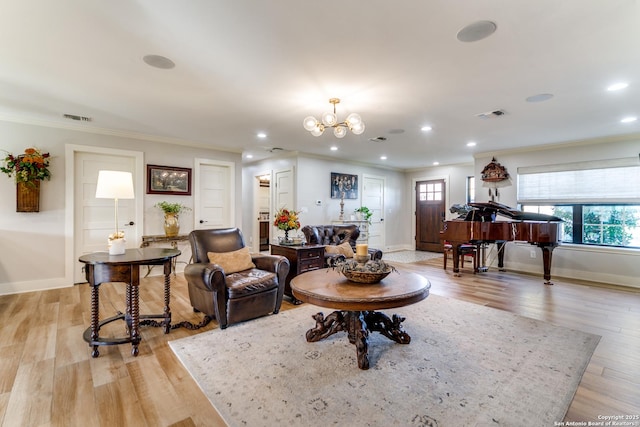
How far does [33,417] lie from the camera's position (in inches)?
65.0

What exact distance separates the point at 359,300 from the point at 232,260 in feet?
5.79

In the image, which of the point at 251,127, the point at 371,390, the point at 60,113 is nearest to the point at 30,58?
the point at 60,113

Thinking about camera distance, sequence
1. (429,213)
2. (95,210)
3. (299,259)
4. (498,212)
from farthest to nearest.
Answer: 1. (429,213)
2. (498,212)
3. (95,210)
4. (299,259)

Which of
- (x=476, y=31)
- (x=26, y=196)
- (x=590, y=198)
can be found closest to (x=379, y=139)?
(x=476, y=31)

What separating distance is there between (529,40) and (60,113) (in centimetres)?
527

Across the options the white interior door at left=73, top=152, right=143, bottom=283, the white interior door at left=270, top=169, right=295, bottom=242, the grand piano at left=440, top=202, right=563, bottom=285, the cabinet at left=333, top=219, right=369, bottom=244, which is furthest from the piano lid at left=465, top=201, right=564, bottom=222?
the white interior door at left=73, top=152, right=143, bottom=283

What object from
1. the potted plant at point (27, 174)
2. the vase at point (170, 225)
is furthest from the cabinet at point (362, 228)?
the potted plant at point (27, 174)

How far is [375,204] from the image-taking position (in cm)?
811

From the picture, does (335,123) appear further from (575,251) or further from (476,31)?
(575,251)

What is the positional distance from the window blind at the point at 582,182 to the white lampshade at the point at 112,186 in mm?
6586

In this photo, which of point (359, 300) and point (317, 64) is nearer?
point (359, 300)

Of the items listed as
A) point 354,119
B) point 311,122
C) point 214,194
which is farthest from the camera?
point 214,194

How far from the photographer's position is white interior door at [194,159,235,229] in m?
5.63

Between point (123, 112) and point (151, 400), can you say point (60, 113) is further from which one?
point (151, 400)
